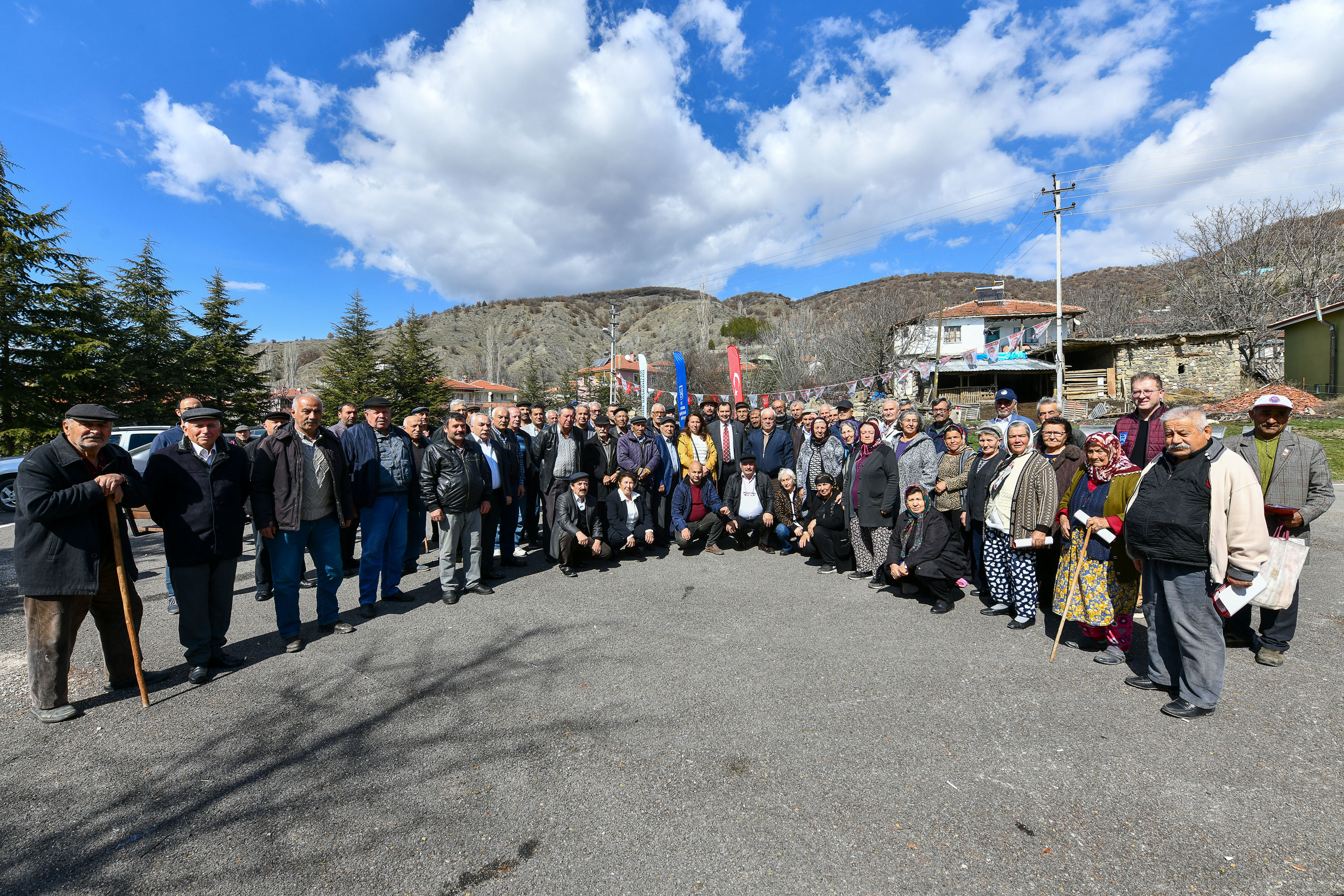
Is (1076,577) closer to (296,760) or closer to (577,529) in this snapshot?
(577,529)

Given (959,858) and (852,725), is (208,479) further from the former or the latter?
(959,858)

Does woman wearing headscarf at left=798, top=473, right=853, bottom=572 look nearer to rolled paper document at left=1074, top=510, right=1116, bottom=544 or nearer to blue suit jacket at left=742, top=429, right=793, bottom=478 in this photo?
blue suit jacket at left=742, top=429, right=793, bottom=478

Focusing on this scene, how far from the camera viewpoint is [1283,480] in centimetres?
405

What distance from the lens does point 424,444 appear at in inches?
226

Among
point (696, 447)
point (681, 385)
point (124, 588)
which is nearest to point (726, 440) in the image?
point (696, 447)

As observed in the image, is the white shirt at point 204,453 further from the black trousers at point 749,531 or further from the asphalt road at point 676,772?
the black trousers at point 749,531

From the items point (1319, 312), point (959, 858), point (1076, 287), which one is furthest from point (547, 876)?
point (1076, 287)

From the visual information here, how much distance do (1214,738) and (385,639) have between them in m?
5.66

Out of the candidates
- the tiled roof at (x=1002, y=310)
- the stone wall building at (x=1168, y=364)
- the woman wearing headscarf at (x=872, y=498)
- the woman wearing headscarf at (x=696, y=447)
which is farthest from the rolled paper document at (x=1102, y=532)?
the tiled roof at (x=1002, y=310)

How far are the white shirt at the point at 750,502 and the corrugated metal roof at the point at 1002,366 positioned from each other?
23.3 metres

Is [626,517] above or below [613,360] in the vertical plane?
below

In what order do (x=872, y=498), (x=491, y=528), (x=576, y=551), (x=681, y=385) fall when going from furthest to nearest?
(x=681, y=385) < (x=576, y=551) < (x=491, y=528) < (x=872, y=498)

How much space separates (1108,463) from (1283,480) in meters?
1.09

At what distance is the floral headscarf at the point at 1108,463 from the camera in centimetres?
428
